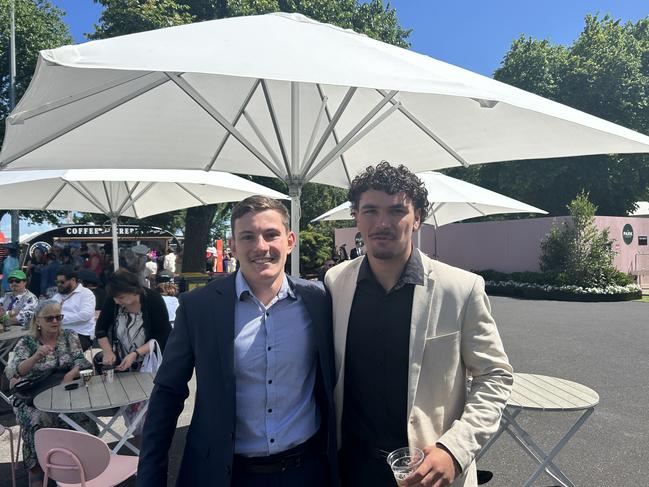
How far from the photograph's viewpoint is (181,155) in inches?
182

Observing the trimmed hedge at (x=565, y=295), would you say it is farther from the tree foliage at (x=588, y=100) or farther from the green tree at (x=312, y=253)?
the tree foliage at (x=588, y=100)

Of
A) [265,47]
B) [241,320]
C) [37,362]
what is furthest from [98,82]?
[37,362]

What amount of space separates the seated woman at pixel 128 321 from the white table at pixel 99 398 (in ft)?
0.95

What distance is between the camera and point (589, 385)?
19.7 feet

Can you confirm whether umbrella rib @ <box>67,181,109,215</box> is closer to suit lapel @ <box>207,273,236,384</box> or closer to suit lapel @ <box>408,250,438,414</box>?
suit lapel @ <box>207,273,236,384</box>

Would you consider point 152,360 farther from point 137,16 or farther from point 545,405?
point 137,16

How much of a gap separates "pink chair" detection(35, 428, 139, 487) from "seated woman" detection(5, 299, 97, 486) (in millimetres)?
1249

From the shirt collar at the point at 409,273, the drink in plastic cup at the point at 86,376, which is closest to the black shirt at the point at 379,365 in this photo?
the shirt collar at the point at 409,273

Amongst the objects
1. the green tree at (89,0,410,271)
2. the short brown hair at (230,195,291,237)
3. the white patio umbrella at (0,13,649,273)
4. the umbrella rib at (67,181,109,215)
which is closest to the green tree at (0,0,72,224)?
the green tree at (89,0,410,271)

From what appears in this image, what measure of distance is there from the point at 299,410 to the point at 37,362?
125 inches

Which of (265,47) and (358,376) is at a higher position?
(265,47)

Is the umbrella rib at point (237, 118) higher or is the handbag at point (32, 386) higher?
the umbrella rib at point (237, 118)

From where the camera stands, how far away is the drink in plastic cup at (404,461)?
1.47 meters

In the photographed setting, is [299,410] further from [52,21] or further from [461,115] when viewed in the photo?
[52,21]
